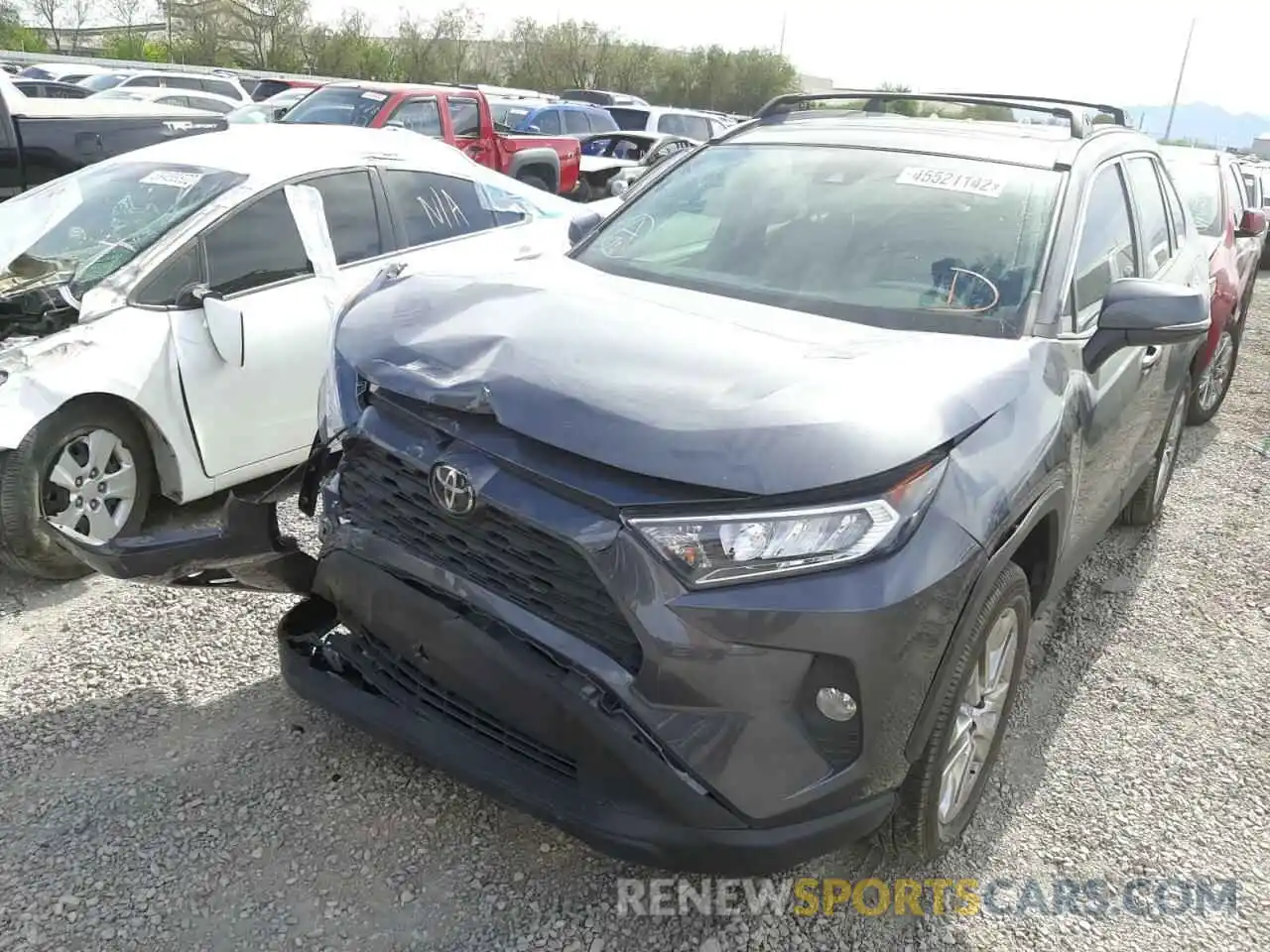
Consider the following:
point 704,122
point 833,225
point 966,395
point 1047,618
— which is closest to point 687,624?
point 966,395

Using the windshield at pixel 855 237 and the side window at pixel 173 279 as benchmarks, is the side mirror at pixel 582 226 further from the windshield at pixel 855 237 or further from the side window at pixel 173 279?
the side window at pixel 173 279

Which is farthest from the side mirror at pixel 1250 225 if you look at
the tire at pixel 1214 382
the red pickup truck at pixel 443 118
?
the red pickup truck at pixel 443 118

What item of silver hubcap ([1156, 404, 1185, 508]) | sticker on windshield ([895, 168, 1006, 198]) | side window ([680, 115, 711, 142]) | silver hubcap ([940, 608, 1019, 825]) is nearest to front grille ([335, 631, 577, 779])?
silver hubcap ([940, 608, 1019, 825])

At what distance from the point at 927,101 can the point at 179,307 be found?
2988mm

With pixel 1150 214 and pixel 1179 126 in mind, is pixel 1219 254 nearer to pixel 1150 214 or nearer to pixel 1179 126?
pixel 1150 214

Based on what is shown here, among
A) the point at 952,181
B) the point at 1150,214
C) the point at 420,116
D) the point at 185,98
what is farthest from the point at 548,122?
the point at 952,181

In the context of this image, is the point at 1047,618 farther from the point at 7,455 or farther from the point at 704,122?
the point at 704,122

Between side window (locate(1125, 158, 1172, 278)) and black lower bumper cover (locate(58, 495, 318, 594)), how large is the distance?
10.3 ft

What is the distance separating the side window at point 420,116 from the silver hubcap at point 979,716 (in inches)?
413

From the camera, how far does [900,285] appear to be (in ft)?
9.89

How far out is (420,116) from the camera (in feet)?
39.5

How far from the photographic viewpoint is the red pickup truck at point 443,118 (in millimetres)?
11836

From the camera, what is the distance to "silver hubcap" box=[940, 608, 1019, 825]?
261cm

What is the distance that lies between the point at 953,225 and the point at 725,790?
189 cm
